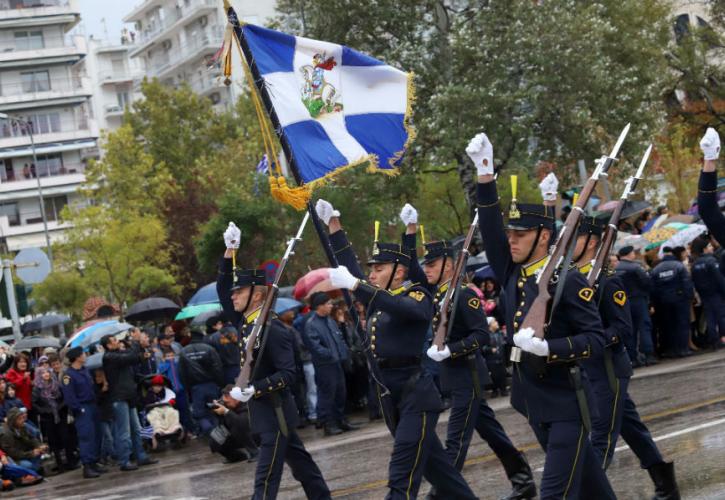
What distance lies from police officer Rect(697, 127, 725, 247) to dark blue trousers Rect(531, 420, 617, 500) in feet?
6.73

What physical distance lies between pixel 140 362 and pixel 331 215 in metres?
8.32

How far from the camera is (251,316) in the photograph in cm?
959

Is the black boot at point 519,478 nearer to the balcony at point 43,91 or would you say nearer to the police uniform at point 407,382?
the police uniform at point 407,382

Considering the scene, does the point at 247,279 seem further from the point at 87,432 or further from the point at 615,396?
the point at 87,432

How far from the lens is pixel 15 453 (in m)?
16.9

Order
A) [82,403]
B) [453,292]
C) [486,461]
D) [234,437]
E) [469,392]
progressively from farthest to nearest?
[82,403]
[234,437]
[486,461]
[453,292]
[469,392]

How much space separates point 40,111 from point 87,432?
67514mm

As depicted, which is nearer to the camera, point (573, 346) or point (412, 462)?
point (573, 346)

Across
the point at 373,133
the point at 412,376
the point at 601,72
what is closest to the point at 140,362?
the point at 373,133

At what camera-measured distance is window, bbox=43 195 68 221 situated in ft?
266

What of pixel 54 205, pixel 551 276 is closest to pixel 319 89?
pixel 551 276

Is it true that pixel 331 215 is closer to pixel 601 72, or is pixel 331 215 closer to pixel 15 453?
pixel 15 453

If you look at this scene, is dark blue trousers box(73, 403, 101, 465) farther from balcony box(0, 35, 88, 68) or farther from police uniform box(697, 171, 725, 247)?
balcony box(0, 35, 88, 68)

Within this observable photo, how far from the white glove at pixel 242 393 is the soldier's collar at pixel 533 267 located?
2.58 m
